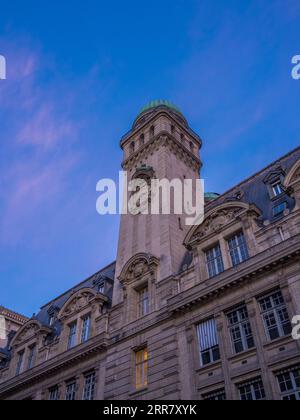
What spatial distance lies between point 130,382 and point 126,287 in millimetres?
7686

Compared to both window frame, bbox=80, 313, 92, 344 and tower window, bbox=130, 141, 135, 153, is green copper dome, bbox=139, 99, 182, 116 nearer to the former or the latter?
tower window, bbox=130, 141, 135, 153

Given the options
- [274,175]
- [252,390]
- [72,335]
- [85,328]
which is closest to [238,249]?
[274,175]

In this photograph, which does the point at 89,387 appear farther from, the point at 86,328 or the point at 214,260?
the point at 214,260

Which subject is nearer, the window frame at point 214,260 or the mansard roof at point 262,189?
the window frame at point 214,260

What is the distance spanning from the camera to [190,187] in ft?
136

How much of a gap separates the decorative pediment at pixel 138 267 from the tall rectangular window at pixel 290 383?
43.7ft

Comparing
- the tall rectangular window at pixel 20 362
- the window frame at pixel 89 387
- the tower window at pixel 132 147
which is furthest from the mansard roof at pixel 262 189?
the tall rectangular window at pixel 20 362

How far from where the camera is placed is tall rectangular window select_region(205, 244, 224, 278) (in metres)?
28.4

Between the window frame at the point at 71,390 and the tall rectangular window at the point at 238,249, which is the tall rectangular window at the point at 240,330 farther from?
the window frame at the point at 71,390

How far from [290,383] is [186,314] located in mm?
8260

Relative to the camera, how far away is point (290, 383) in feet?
68.6

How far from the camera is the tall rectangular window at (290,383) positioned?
2041 cm
